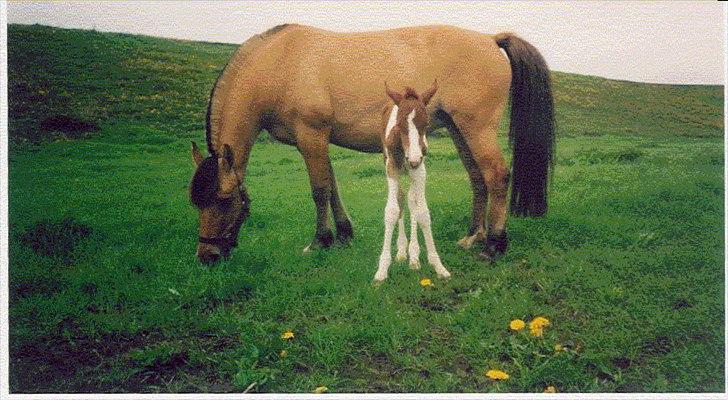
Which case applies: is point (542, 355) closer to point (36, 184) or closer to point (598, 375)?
point (598, 375)

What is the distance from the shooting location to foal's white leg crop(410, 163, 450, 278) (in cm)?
423

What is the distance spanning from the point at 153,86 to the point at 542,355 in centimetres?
433

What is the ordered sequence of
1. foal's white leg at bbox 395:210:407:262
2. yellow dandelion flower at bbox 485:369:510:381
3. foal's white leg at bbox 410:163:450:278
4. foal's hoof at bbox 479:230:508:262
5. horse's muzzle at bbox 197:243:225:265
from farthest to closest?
foal's hoof at bbox 479:230:508:262, horse's muzzle at bbox 197:243:225:265, foal's white leg at bbox 395:210:407:262, foal's white leg at bbox 410:163:450:278, yellow dandelion flower at bbox 485:369:510:381

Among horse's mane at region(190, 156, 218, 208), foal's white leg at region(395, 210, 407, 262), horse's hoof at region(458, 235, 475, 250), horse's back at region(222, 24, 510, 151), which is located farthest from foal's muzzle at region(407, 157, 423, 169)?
horse's mane at region(190, 156, 218, 208)

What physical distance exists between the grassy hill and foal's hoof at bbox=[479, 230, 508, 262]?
150 cm

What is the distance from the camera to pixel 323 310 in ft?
13.0

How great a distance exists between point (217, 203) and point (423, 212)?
1851mm

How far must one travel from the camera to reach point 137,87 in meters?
5.19

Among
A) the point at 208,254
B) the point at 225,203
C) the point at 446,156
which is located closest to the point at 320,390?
the point at 208,254

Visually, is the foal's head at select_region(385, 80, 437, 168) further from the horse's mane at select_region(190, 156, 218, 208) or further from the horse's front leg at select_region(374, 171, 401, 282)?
the horse's mane at select_region(190, 156, 218, 208)

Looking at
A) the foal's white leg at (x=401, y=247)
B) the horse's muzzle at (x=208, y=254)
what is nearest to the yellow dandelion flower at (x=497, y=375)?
the foal's white leg at (x=401, y=247)

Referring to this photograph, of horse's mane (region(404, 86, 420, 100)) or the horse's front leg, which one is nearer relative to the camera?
horse's mane (region(404, 86, 420, 100))

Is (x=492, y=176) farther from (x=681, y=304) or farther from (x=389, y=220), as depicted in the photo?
(x=681, y=304)

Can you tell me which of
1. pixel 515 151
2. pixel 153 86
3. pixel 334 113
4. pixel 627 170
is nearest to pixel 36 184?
pixel 153 86
